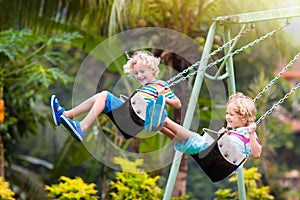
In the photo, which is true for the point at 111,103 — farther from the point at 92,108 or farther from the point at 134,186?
the point at 134,186

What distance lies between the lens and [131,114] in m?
4.02

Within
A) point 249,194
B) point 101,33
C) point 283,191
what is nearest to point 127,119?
point 249,194

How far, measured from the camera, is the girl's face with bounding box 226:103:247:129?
399 cm

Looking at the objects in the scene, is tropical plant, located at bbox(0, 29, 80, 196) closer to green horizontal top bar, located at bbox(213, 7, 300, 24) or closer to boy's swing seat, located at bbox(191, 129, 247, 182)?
green horizontal top bar, located at bbox(213, 7, 300, 24)

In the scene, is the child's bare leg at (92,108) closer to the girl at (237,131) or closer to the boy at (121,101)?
the boy at (121,101)

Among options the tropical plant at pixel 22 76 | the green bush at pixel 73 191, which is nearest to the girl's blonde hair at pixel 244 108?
the green bush at pixel 73 191

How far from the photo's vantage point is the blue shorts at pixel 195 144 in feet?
13.3

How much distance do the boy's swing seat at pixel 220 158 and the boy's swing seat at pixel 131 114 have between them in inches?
16.6

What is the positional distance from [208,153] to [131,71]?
0.70 meters

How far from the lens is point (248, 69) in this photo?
1098cm

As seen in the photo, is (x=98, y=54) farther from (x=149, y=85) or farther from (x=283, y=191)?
(x=283, y=191)

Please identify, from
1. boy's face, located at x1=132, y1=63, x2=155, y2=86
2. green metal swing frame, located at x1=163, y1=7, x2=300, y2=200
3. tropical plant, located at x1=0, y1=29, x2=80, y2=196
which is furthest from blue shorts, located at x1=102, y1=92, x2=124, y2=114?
tropical plant, located at x1=0, y1=29, x2=80, y2=196

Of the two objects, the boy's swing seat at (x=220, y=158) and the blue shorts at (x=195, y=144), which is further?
the blue shorts at (x=195, y=144)

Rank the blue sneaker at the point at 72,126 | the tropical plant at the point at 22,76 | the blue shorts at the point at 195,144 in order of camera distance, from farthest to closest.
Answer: the tropical plant at the point at 22,76 → the blue shorts at the point at 195,144 → the blue sneaker at the point at 72,126
